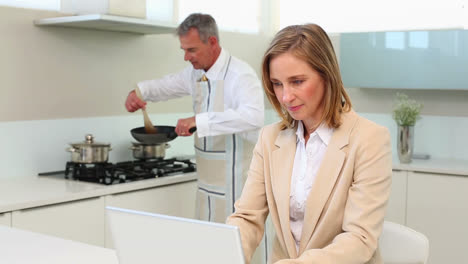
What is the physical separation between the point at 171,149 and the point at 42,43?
1130 millimetres

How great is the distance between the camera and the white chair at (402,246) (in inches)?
60.8

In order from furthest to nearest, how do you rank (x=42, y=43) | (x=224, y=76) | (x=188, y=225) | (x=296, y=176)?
1. (x=42, y=43)
2. (x=224, y=76)
3. (x=296, y=176)
4. (x=188, y=225)

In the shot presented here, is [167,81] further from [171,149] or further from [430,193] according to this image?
[430,193]

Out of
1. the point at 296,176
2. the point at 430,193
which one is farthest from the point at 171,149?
the point at 296,176

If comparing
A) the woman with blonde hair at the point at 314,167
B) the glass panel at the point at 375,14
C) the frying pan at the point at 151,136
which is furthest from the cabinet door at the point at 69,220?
the glass panel at the point at 375,14

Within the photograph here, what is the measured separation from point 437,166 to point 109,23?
2.05 m

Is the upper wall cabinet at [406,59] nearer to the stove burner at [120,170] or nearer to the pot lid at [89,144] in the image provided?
the stove burner at [120,170]

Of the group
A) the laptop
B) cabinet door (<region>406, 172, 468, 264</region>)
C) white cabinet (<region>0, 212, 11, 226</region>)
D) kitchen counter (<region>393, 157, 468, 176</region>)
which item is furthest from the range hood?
the laptop

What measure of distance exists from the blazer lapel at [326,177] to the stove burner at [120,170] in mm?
1727

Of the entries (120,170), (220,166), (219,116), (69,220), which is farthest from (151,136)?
(69,220)

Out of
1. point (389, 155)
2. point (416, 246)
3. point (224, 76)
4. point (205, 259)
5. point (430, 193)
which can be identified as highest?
point (224, 76)

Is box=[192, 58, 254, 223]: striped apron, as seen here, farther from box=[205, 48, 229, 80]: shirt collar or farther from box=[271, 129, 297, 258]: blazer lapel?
box=[271, 129, 297, 258]: blazer lapel

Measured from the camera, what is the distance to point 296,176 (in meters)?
1.57

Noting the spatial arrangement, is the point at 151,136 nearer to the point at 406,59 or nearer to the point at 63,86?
the point at 63,86
